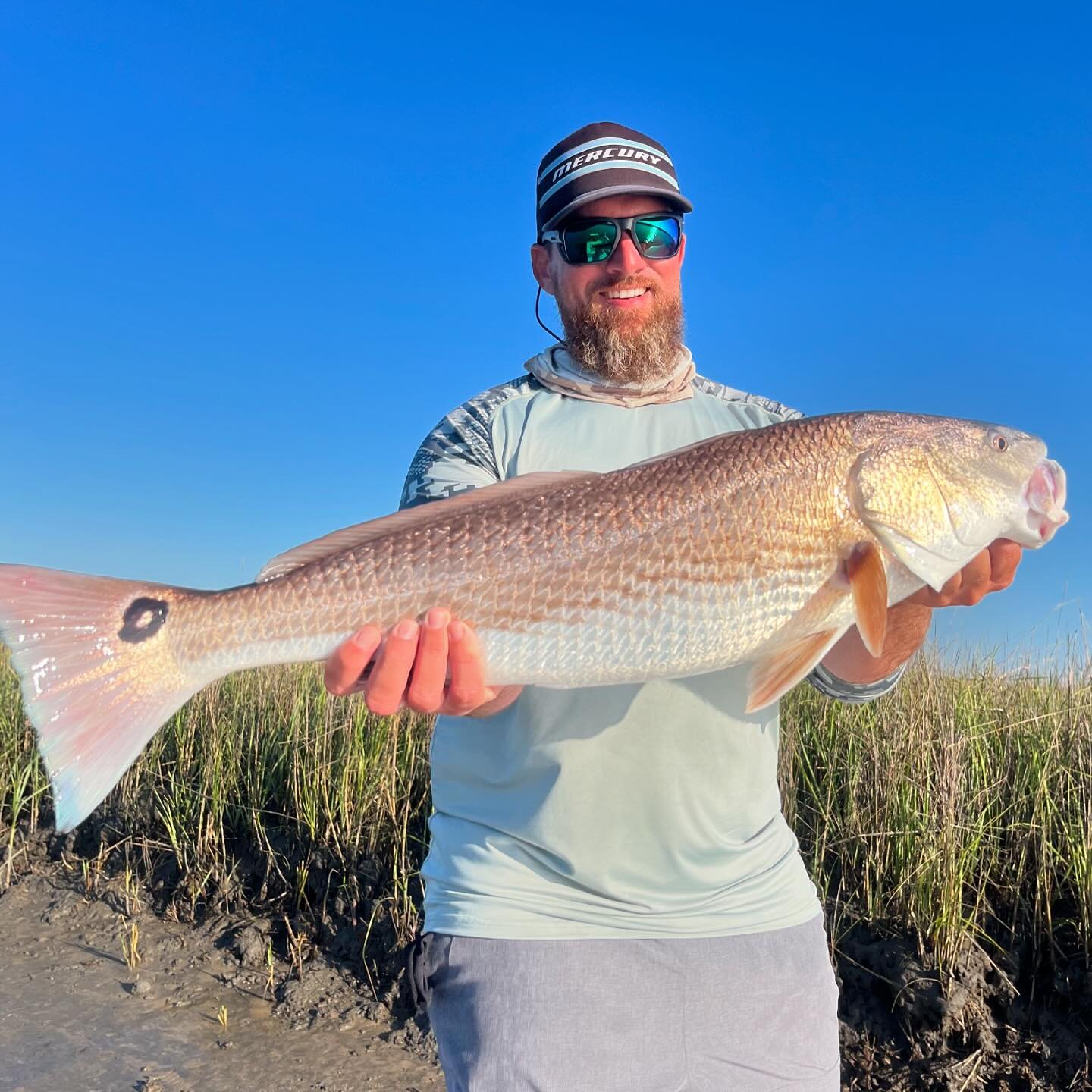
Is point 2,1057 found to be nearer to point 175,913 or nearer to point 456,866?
point 175,913

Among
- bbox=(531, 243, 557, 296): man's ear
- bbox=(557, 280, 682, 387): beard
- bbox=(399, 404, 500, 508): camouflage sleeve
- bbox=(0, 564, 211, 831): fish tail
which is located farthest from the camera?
bbox=(531, 243, 557, 296): man's ear

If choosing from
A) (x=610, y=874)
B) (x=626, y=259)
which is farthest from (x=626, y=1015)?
(x=626, y=259)

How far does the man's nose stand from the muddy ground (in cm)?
333

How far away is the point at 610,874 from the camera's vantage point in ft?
9.11

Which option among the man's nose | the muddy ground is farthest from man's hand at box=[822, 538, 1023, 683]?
the muddy ground

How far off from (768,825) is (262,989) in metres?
3.48

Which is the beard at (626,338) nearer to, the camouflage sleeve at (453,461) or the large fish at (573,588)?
the camouflage sleeve at (453,461)

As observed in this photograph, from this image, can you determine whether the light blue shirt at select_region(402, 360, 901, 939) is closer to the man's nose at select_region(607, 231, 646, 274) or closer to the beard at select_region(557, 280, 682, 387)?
the beard at select_region(557, 280, 682, 387)

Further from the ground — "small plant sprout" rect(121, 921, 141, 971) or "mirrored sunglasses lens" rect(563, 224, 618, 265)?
"mirrored sunglasses lens" rect(563, 224, 618, 265)

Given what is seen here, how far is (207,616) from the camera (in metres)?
2.77

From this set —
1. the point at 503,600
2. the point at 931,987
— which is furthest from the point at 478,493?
the point at 931,987

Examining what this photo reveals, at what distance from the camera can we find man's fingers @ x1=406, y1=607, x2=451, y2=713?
104 inches

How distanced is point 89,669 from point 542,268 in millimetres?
2456

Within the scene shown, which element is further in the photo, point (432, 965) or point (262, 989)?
point (262, 989)
